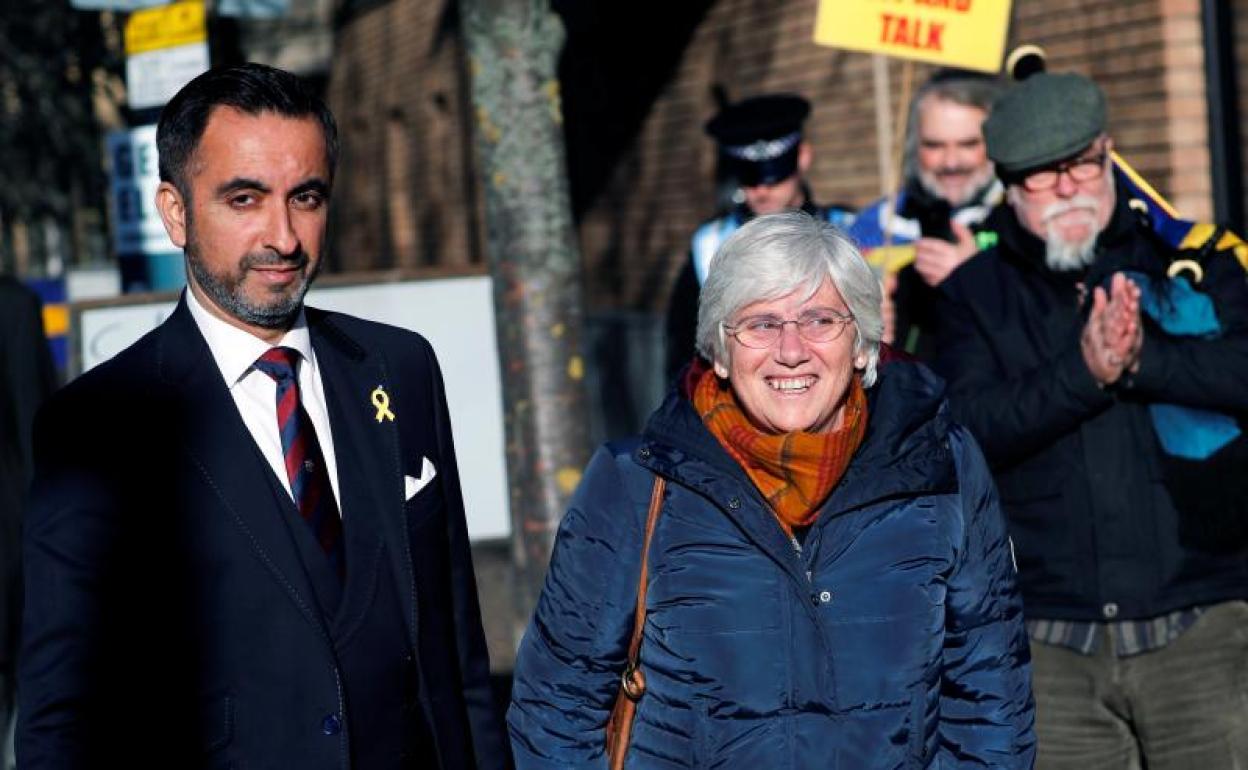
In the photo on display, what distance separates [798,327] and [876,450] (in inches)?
10.1

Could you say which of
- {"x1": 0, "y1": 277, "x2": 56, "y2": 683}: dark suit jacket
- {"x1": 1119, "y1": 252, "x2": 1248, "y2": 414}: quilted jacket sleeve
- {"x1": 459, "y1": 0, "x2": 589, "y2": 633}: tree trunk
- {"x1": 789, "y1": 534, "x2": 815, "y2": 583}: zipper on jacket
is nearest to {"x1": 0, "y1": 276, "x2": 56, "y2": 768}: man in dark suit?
{"x1": 0, "y1": 277, "x2": 56, "y2": 683}: dark suit jacket

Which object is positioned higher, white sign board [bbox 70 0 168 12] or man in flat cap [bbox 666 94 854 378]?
white sign board [bbox 70 0 168 12]

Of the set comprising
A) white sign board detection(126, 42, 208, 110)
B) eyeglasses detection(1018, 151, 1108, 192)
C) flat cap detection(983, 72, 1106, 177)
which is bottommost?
eyeglasses detection(1018, 151, 1108, 192)

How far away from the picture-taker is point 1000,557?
11.3 feet

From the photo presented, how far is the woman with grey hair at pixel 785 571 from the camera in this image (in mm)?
3240

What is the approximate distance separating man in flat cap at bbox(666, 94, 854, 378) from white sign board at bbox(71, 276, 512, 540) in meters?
2.41

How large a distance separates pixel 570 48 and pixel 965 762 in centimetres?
1356

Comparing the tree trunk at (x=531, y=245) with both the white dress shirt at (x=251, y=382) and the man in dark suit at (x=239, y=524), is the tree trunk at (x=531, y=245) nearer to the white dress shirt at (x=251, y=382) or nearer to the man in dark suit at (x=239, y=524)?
the man in dark suit at (x=239, y=524)

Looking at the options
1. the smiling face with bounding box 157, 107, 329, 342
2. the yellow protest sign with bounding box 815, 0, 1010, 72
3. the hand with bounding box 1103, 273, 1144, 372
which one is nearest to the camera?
the smiling face with bounding box 157, 107, 329, 342

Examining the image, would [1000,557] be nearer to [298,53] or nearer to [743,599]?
[743,599]

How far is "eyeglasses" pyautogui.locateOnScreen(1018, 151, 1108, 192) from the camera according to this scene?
445 centimetres

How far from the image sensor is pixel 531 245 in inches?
279

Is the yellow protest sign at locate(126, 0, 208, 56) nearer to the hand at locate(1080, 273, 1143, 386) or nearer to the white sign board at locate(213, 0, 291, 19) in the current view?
the white sign board at locate(213, 0, 291, 19)

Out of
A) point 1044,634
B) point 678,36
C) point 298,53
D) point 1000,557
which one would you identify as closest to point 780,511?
point 1000,557
